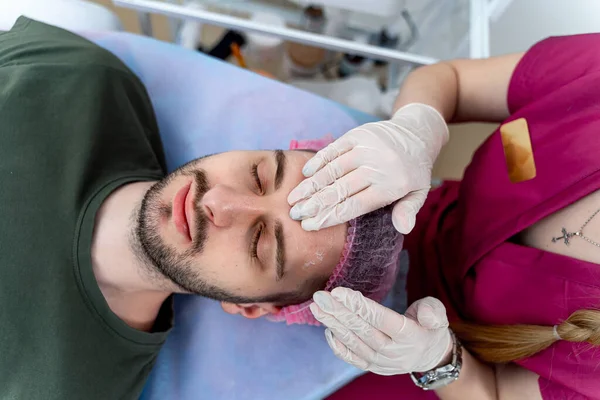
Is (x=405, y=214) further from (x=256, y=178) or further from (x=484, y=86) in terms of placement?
(x=484, y=86)

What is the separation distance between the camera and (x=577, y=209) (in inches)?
36.3

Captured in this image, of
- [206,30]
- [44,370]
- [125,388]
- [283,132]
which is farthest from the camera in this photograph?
[206,30]

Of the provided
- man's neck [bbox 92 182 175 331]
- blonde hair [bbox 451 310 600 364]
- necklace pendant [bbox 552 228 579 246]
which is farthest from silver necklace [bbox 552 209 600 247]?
man's neck [bbox 92 182 175 331]

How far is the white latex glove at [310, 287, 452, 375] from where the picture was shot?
88 cm

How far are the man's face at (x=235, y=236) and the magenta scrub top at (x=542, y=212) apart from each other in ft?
1.20

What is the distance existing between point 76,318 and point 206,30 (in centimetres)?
178

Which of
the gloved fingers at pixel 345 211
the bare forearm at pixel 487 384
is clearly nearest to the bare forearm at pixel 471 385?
the bare forearm at pixel 487 384

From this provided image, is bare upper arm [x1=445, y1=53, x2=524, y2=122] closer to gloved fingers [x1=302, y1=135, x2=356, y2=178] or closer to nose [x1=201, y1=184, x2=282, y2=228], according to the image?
gloved fingers [x1=302, y1=135, x2=356, y2=178]

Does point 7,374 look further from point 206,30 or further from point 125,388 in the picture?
point 206,30

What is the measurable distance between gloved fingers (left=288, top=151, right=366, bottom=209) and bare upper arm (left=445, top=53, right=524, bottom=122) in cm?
47

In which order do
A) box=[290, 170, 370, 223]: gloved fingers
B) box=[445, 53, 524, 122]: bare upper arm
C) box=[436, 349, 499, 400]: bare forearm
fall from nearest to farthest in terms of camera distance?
1. box=[290, 170, 370, 223]: gloved fingers
2. box=[436, 349, 499, 400]: bare forearm
3. box=[445, 53, 524, 122]: bare upper arm

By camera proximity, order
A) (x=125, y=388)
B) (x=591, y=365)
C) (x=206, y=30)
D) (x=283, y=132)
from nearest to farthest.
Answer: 1. (x=591, y=365)
2. (x=125, y=388)
3. (x=283, y=132)
4. (x=206, y=30)

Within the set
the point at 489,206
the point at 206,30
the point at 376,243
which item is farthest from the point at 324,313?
the point at 206,30

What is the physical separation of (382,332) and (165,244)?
496 millimetres
